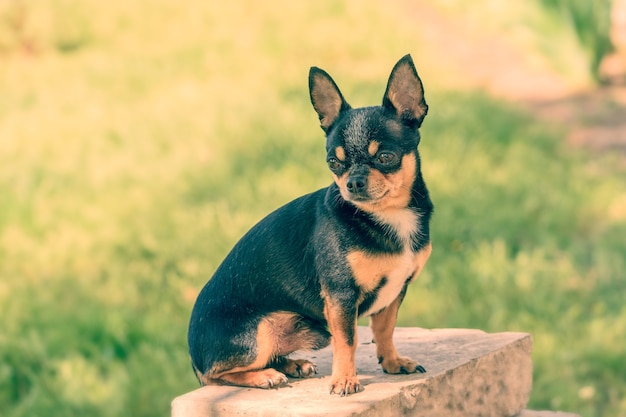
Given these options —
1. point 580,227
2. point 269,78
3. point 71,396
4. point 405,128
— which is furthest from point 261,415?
→ point 269,78

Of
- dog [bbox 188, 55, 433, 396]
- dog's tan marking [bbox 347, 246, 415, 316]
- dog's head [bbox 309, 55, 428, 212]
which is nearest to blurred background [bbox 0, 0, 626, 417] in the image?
dog [bbox 188, 55, 433, 396]

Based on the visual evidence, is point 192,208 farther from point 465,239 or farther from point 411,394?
point 411,394

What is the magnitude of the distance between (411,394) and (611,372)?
2.26 m

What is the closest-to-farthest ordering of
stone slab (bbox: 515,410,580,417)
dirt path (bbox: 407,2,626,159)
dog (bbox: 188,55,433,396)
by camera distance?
dog (bbox: 188,55,433,396)
stone slab (bbox: 515,410,580,417)
dirt path (bbox: 407,2,626,159)

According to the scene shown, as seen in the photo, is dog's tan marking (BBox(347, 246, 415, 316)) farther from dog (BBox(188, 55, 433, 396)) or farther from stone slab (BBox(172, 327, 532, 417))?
stone slab (BBox(172, 327, 532, 417))

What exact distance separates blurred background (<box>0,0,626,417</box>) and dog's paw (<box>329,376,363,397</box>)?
6.73 ft

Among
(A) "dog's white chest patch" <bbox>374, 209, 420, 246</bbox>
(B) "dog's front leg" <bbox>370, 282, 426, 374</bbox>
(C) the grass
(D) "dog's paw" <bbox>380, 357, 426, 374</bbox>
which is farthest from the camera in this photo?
(C) the grass

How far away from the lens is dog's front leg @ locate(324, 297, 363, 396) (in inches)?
119

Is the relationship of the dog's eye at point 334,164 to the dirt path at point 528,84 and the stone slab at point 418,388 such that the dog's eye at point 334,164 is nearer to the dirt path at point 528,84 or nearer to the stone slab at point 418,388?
the stone slab at point 418,388

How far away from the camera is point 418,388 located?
335cm

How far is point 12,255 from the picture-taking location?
22.1ft

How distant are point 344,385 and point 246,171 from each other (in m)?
4.73

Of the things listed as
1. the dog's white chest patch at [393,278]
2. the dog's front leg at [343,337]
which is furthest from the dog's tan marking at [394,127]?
the dog's front leg at [343,337]

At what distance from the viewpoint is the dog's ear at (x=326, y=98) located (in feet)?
9.91
